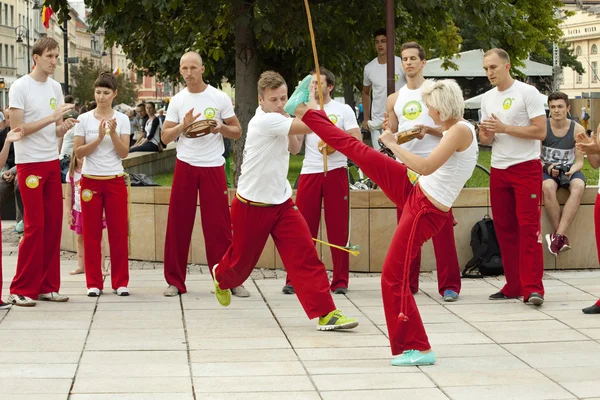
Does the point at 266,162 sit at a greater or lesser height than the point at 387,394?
greater

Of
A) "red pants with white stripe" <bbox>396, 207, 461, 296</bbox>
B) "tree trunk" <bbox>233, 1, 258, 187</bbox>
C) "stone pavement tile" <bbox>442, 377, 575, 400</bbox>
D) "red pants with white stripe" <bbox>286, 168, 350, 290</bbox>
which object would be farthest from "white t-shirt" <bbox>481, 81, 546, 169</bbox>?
"tree trunk" <bbox>233, 1, 258, 187</bbox>

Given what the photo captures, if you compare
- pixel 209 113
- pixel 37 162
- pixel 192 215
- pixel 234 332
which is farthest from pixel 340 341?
pixel 37 162

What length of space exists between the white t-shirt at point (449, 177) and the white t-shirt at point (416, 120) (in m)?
2.37

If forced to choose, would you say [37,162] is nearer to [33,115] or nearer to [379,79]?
[33,115]

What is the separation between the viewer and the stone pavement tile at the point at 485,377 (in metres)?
6.18

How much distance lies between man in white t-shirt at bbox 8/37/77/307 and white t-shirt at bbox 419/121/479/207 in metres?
3.32

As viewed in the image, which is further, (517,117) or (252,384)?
(517,117)

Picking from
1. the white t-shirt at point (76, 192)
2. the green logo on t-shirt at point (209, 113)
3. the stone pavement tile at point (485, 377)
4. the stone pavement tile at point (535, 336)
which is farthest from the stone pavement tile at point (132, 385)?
the white t-shirt at point (76, 192)

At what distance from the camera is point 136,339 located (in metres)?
7.48

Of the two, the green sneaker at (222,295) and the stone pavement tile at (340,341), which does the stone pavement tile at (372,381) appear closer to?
the stone pavement tile at (340,341)

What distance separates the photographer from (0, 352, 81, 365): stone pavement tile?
6.74 meters

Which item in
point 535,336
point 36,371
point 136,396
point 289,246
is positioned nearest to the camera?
point 136,396

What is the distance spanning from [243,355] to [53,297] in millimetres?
2610

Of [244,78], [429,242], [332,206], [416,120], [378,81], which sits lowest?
[429,242]
